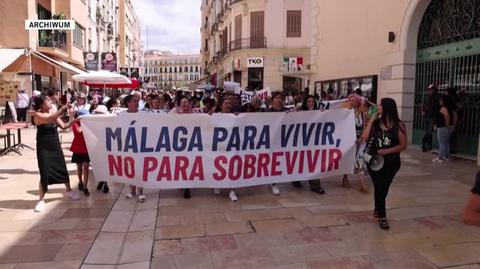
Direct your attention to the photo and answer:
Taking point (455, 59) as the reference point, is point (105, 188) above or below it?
below

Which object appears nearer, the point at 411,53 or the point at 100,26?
the point at 411,53

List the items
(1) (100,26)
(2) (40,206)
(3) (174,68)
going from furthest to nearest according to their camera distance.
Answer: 1. (3) (174,68)
2. (1) (100,26)
3. (2) (40,206)

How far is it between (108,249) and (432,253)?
3.46 meters

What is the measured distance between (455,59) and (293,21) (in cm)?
2520

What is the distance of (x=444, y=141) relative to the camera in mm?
10492

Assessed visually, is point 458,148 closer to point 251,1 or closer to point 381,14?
point 381,14

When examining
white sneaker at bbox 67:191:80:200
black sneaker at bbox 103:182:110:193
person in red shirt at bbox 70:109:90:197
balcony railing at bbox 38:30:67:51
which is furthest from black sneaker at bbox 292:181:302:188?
balcony railing at bbox 38:30:67:51

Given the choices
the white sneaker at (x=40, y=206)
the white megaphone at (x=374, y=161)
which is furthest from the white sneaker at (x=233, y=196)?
the white sneaker at (x=40, y=206)

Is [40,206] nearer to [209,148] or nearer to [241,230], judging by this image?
[209,148]

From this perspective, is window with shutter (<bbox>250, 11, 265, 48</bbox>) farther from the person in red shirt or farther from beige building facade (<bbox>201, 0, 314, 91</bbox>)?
the person in red shirt

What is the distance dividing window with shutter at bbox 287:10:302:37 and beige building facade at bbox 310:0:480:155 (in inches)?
716

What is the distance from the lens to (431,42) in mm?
12242

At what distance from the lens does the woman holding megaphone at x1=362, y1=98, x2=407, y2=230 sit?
555cm

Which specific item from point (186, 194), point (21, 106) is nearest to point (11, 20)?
point (21, 106)
